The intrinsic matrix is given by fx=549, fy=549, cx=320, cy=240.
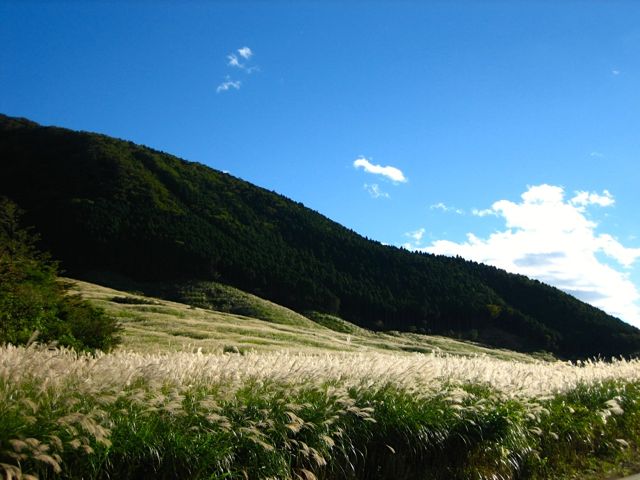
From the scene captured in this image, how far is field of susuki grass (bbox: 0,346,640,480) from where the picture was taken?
185 inches

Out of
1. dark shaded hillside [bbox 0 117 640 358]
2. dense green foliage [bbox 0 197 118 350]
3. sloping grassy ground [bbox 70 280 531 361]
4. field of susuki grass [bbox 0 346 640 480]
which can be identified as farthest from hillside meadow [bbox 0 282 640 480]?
dark shaded hillside [bbox 0 117 640 358]

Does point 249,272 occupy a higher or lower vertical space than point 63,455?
higher

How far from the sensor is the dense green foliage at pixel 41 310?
49.4ft

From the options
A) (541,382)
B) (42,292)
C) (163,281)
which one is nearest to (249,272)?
(163,281)

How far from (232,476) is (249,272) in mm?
99568

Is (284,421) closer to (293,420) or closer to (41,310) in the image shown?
(293,420)

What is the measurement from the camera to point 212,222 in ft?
420

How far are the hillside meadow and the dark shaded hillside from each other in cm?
9151

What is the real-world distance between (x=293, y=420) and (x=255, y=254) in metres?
108

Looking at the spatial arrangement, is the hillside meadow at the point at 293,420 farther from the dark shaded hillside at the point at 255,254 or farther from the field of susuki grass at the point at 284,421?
the dark shaded hillside at the point at 255,254

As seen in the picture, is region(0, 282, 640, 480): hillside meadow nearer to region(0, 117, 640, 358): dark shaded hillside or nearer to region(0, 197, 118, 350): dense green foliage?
region(0, 197, 118, 350): dense green foliage

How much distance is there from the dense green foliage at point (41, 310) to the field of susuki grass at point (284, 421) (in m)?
8.88

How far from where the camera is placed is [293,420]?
568 cm

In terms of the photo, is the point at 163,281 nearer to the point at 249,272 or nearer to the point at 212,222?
the point at 249,272
